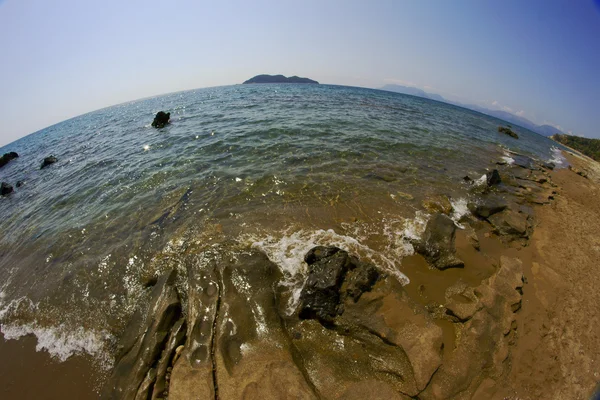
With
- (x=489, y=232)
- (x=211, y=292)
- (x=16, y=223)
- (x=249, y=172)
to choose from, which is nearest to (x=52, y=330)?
(x=211, y=292)

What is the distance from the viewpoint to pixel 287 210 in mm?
9484

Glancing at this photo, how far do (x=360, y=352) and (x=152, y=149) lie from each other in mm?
20873

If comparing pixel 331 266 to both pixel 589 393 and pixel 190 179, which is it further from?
pixel 190 179

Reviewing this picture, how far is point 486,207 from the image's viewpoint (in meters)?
9.63

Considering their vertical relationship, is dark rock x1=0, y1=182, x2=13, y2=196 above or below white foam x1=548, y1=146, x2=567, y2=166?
below

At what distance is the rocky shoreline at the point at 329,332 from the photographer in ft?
14.3

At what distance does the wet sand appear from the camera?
15.8ft

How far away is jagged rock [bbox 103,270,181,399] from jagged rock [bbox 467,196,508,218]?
11506 mm

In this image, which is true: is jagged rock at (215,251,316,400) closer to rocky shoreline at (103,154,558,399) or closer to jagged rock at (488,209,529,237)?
rocky shoreline at (103,154,558,399)

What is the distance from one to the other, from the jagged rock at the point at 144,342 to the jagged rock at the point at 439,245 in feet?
24.2

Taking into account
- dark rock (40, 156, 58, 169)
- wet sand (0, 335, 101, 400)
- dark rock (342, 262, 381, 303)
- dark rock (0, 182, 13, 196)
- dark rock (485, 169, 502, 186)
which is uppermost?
dark rock (485, 169, 502, 186)

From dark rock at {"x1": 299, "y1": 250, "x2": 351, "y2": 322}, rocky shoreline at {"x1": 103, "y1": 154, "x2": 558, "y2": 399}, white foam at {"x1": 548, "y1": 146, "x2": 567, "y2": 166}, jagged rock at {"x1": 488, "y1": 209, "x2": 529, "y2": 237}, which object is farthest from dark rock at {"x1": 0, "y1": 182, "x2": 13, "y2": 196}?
white foam at {"x1": 548, "y1": 146, "x2": 567, "y2": 166}

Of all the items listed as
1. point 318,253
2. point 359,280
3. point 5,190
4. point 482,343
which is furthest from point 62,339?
point 5,190

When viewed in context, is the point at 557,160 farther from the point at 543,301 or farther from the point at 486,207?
the point at 543,301
